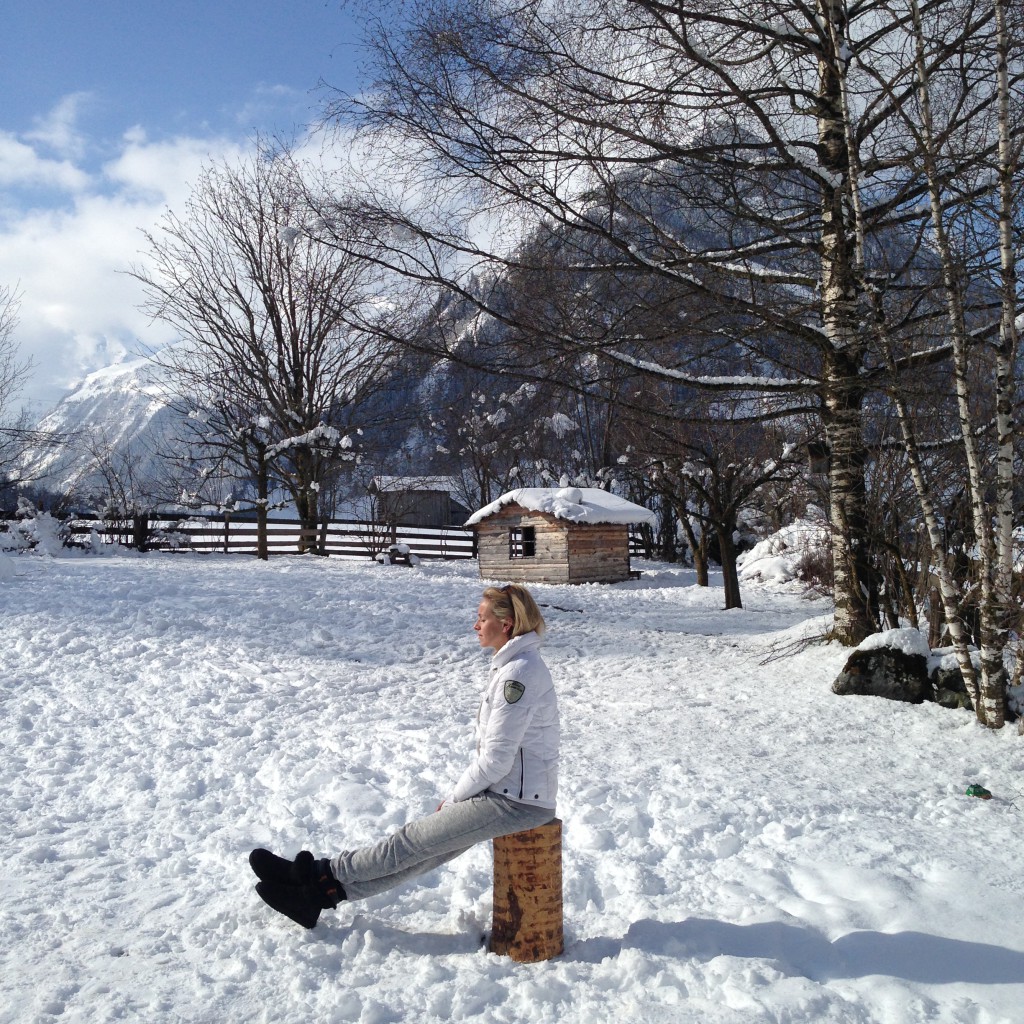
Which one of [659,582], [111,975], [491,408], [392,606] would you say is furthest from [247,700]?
[491,408]

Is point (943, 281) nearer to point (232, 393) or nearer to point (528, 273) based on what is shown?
point (528, 273)

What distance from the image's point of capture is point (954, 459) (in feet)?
25.2

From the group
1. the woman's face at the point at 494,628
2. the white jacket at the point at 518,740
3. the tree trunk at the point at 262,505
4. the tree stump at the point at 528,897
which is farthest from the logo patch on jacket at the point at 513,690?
the tree trunk at the point at 262,505

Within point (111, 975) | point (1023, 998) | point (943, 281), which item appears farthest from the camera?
point (943, 281)

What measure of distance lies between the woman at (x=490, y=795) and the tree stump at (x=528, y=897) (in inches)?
3.2

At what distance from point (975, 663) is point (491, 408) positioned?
30.5 metres

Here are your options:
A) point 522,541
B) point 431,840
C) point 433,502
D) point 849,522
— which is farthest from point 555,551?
point 433,502

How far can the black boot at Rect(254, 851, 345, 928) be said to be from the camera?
138 inches

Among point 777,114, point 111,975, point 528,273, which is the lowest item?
point 111,975

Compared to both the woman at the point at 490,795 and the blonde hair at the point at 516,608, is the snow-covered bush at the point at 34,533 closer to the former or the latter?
the woman at the point at 490,795

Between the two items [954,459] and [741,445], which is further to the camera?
[741,445]

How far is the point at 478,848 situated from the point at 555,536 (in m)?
17.2

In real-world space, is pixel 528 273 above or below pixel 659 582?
above

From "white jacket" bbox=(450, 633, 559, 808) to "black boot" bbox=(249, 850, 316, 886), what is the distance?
28.4 inches
